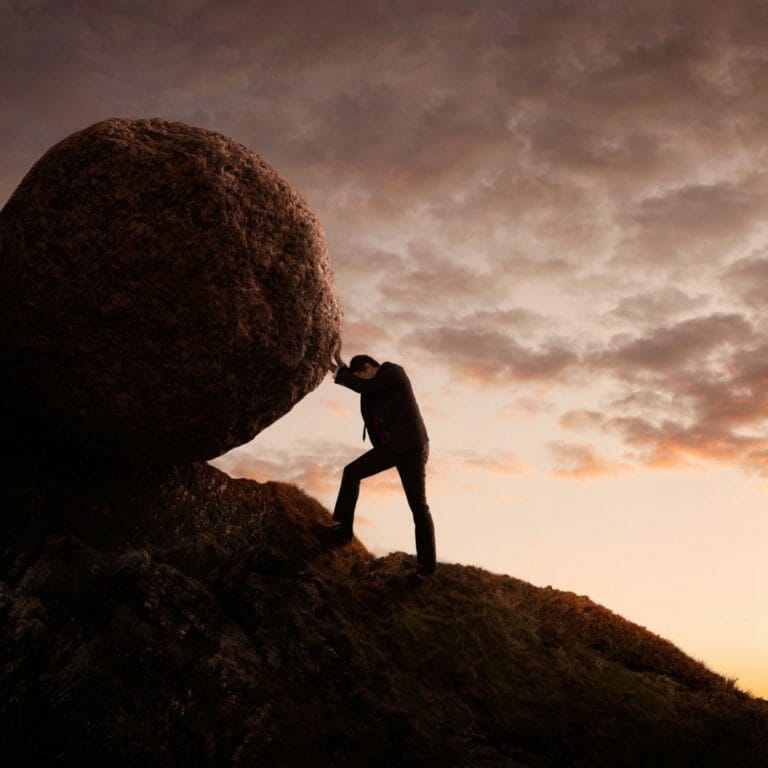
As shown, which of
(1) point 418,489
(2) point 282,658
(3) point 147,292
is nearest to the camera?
(2) point 282,658

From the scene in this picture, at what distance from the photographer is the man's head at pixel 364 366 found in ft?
38.1

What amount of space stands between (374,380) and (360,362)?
1.69ft

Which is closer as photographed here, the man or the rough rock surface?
the rough rock surface

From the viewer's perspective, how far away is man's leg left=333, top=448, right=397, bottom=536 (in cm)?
1141

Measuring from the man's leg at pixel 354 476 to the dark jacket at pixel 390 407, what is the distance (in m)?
0.18

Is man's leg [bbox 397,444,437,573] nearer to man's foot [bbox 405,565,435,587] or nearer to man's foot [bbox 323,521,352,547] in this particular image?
man's foot [bbox 405,565,435,587]

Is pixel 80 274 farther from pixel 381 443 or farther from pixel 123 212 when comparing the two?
pixel 381 443

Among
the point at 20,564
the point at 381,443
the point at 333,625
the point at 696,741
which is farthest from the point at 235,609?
the point at 696,741

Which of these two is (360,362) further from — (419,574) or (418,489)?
(419,574)

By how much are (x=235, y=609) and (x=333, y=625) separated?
126 centimetres

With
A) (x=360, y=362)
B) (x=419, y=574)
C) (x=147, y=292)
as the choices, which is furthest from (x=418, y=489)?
(x=147, y=292)

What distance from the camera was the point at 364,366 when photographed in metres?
11.6

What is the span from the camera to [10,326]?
1031 centimetres

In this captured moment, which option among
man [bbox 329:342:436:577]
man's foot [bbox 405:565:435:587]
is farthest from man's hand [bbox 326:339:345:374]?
man's foot [bbox 405:565:435:587]
